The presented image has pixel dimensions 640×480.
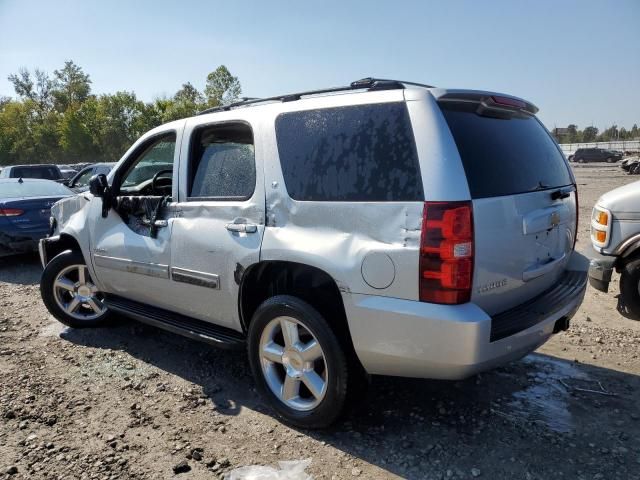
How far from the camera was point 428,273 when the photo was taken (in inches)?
92.2

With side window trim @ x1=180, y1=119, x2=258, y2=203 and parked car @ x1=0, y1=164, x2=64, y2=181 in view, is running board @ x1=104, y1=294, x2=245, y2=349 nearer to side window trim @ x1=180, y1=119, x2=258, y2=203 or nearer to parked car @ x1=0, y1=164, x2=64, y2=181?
side window trim @ x1=180, y1=119, x2=258, y2=203

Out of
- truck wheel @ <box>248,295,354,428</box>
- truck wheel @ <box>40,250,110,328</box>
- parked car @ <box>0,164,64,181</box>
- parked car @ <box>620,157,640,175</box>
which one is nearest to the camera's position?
truck wheel @ <box>248,295,354,428</box>

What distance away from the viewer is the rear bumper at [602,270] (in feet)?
14.9

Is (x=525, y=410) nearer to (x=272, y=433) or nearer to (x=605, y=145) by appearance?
(x=272, y=433)

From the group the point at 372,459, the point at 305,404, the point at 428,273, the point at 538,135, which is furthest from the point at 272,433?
the point at 538,135

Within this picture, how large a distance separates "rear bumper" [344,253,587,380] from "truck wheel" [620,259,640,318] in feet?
7.44

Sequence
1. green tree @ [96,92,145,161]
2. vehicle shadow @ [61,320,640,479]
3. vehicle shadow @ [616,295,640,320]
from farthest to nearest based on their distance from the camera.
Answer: green tree @ [96,92,145,161] → vehicle shadow @ [616,295,640,320] → vehicle shadow @ [61,320,640,479]

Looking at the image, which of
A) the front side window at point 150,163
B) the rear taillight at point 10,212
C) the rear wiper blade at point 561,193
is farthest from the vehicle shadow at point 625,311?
the rear taillight at point 10,212

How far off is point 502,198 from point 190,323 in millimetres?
2363

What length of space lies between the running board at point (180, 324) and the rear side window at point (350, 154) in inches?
44.7

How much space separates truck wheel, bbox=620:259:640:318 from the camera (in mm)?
4441

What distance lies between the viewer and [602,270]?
14.9 ft

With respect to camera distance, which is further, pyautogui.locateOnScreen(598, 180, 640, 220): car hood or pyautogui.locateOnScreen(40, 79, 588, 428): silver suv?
pyautogui.locateOnScreen(598, 180, 640, 220): car hood

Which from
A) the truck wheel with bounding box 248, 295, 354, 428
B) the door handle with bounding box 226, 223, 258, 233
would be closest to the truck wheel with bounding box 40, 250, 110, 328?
the door handle with bounding box 226, 223, 258, 233
